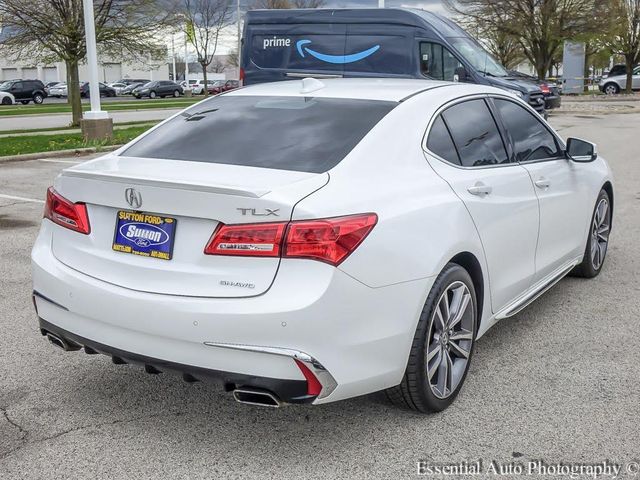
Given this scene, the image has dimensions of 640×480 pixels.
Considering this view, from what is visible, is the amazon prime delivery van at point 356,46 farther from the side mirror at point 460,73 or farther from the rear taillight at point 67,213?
the rear taillight at point 67,213

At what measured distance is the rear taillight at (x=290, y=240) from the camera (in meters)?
2.96

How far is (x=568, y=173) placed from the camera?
516cm

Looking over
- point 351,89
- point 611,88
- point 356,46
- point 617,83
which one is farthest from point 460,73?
point 611,88

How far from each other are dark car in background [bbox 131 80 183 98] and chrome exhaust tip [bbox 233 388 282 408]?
57.6 m

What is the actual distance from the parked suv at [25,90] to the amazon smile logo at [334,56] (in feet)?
134

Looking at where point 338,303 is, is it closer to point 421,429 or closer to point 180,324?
point 180,324

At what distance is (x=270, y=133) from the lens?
3793 millimetres

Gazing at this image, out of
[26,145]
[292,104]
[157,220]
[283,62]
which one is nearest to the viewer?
[157,220]

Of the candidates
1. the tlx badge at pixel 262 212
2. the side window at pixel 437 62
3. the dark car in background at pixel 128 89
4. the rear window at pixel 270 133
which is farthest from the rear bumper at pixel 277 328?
the dark car in background at pixel 128 89

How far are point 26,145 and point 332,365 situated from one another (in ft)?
49.1

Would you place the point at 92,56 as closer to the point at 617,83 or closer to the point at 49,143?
the point at 49,143

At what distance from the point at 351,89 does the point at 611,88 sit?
48.1 metres

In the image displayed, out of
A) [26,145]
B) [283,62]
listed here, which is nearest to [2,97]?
[26,145]

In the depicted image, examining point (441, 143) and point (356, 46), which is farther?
point (356, 46)
